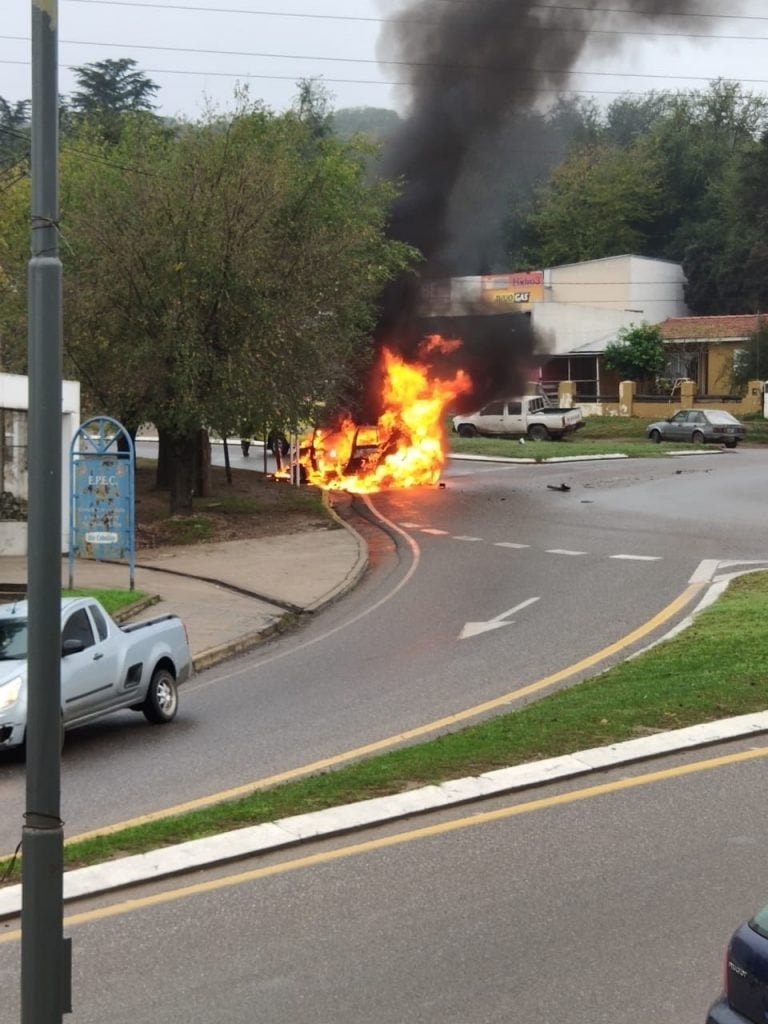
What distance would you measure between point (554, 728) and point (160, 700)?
15.5 feet

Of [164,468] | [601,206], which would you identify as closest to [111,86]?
[601,206]

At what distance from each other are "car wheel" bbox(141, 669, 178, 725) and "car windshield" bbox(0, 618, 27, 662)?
1402 millimetres

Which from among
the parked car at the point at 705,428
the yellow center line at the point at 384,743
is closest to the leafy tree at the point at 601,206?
the parked car at the point at 705,428

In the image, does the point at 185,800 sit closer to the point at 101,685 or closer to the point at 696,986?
the point at 101,685

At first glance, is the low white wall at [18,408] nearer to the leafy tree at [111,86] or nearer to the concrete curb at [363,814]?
the concrete curb at [363,814]

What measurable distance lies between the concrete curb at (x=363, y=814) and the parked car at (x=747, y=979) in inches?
165

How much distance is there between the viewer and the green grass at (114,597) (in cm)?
2084

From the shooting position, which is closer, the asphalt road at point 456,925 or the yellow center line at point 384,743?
the asphalt road at point 456,925

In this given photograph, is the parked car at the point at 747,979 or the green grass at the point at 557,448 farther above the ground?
the green grass at the point at 557,448

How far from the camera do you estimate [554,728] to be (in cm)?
1128

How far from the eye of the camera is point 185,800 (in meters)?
10.5

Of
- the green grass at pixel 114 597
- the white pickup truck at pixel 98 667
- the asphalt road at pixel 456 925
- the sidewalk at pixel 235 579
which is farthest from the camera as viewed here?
the green grass at pixel 114 597

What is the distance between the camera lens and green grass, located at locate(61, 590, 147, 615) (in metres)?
20.8

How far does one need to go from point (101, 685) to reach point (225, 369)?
54.2 ft
